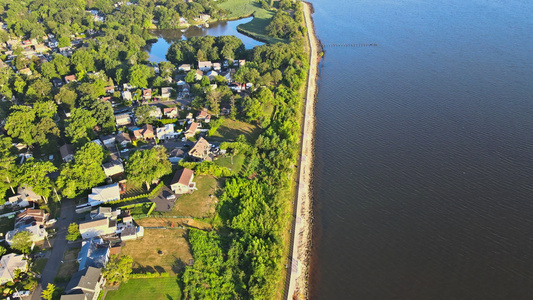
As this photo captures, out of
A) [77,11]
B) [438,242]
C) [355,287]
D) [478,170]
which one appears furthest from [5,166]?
[77,11]

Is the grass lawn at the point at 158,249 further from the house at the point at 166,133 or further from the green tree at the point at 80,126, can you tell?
the green tree at the point at 80,126

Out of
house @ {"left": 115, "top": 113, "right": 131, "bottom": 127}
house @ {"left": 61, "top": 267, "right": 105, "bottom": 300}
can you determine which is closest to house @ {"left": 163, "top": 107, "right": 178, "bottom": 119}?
house @ {"left": 115, "top": 113, "right": 131, "bottom": 127}

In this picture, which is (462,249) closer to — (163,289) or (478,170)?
(478,170)

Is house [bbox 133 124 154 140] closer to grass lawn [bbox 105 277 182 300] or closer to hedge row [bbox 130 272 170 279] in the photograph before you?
hedge row [bbox 130 272 170 279]

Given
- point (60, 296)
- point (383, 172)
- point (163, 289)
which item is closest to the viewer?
point (60, 296)

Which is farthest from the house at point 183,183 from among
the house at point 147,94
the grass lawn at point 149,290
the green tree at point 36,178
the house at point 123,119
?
the house at point 147,94

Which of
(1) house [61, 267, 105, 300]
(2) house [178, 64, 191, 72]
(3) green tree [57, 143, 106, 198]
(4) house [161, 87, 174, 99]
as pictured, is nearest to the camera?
(1) house [61, 267, 105, 300]
